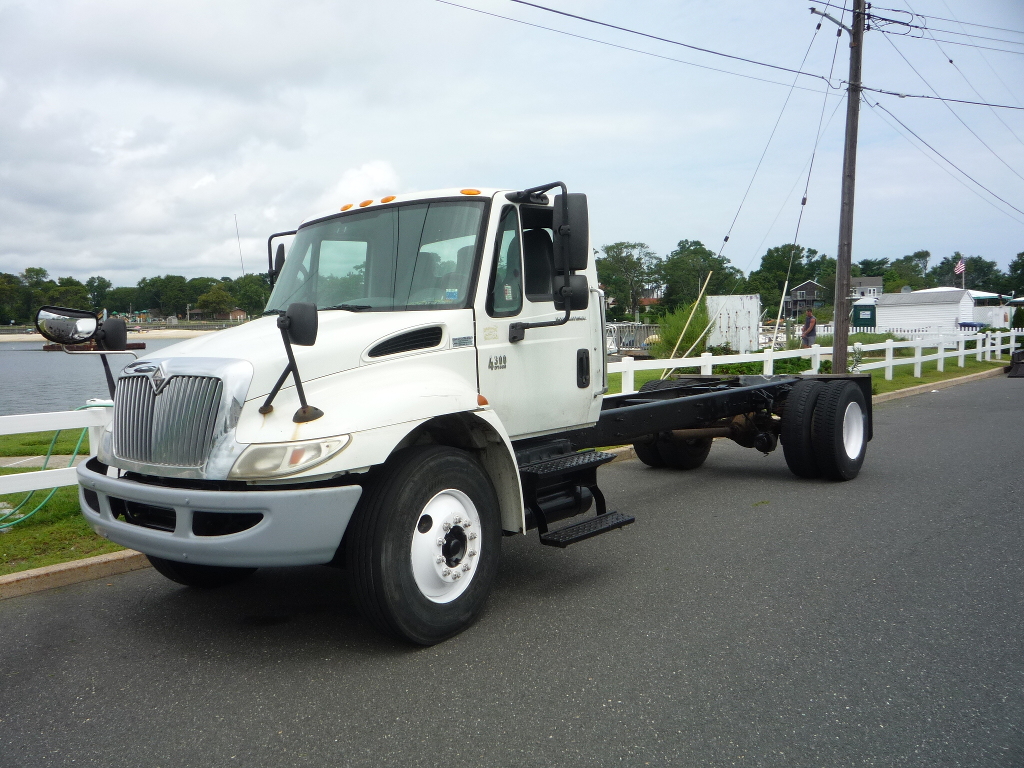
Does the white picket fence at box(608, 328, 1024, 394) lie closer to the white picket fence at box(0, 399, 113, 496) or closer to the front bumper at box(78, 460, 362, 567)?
the white picket fence at box(0, 399, 113, 496)

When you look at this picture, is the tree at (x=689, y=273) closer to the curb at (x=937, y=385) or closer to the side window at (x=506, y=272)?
the curb at (x=937, y=385)

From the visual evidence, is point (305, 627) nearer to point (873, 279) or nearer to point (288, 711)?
point (288, 711)

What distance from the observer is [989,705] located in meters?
3.50

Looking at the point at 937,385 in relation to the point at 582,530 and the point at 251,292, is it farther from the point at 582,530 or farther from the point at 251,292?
the point at 251,292

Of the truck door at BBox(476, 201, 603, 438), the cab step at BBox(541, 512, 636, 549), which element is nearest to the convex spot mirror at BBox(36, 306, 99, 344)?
the truck door at BBox(476, 201, 603, 438)

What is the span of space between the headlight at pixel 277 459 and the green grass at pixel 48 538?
2.85m

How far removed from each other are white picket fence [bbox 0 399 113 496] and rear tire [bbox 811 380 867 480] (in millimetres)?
6530

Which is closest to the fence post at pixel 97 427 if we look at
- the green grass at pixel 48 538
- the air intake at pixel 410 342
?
the green grass at pixel 48 538

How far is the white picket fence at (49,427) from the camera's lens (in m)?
5.82

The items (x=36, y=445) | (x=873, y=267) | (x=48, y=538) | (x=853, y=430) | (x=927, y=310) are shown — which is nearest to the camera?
(x=48, y=538)

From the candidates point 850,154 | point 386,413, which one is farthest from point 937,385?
point 386,413

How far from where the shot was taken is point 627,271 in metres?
107

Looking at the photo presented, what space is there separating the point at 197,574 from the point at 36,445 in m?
7.06

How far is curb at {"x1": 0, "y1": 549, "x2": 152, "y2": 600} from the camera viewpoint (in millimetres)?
5297
